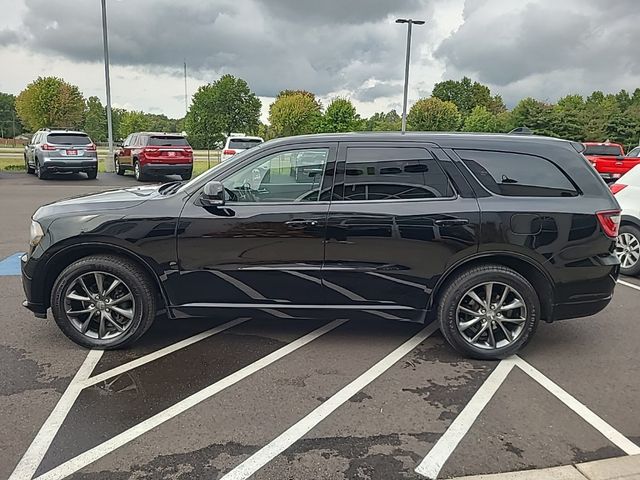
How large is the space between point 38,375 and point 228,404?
1494mm

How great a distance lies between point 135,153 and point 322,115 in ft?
96.7

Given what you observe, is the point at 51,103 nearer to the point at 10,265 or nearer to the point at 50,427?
the point at 10,265

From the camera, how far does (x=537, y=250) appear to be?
4105 mm

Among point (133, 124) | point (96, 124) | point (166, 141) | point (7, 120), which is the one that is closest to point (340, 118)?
point (166, 141)

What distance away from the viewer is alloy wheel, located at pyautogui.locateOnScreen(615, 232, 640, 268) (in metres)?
6.92

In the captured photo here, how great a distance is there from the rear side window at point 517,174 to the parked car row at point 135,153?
1496 centimetres

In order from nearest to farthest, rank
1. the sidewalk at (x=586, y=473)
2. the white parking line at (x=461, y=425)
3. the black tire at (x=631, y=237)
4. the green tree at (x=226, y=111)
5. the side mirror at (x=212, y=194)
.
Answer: the sidewalk at (x=586, y=473) < the white parking line at (x=461, y=425) < the side mirror at (x=212, y=194) < the black tire at (x=631, y=237) < the green tree at (x=226, y=111)

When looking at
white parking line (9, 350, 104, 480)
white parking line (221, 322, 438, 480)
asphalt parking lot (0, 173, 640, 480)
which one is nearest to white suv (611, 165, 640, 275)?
asphalt parking lot (0, 173, 640, 480)

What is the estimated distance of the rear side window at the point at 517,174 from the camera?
164 inches

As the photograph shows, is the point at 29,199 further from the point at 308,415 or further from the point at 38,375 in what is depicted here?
the point at 308,415

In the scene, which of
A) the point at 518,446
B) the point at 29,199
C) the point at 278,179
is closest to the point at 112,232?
the point at 278,179

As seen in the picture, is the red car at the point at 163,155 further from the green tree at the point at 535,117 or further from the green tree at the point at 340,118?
the green tree at the point at 535,117

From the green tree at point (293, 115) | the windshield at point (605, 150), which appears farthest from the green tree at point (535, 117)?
the windshield at point (605, 150)

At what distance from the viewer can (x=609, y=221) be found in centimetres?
414
